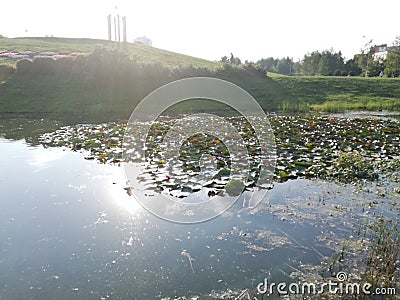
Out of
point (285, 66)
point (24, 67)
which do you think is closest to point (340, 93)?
point (24, 67)

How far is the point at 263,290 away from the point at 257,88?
76.9 feet

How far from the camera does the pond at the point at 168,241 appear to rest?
11.3 feet

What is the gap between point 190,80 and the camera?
26.2 metres

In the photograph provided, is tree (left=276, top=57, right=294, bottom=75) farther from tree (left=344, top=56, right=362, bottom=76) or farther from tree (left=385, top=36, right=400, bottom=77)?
tree (left=385, top=36, right=400, bottom=77)

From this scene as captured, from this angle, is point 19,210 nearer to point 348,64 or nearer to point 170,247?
point 170,247

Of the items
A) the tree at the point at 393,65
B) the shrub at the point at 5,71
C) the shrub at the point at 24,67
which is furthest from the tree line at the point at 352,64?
the shrub at the point at 5,71

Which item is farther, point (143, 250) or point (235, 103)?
point (235, 103)

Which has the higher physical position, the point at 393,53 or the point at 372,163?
the point at 393,53

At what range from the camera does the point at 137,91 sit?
877 inches

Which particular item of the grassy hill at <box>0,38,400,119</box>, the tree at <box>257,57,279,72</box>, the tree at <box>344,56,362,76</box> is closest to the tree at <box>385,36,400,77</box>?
the tree at <box>344,56,362,76</box>

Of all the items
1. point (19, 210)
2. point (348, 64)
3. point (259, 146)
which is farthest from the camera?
point (348, 64)

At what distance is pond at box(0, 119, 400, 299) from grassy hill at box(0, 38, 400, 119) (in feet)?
40.9

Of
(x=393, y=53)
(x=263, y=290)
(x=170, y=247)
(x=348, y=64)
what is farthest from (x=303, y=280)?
(x=348, y=64)

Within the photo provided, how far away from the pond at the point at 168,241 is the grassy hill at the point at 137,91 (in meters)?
12.5
